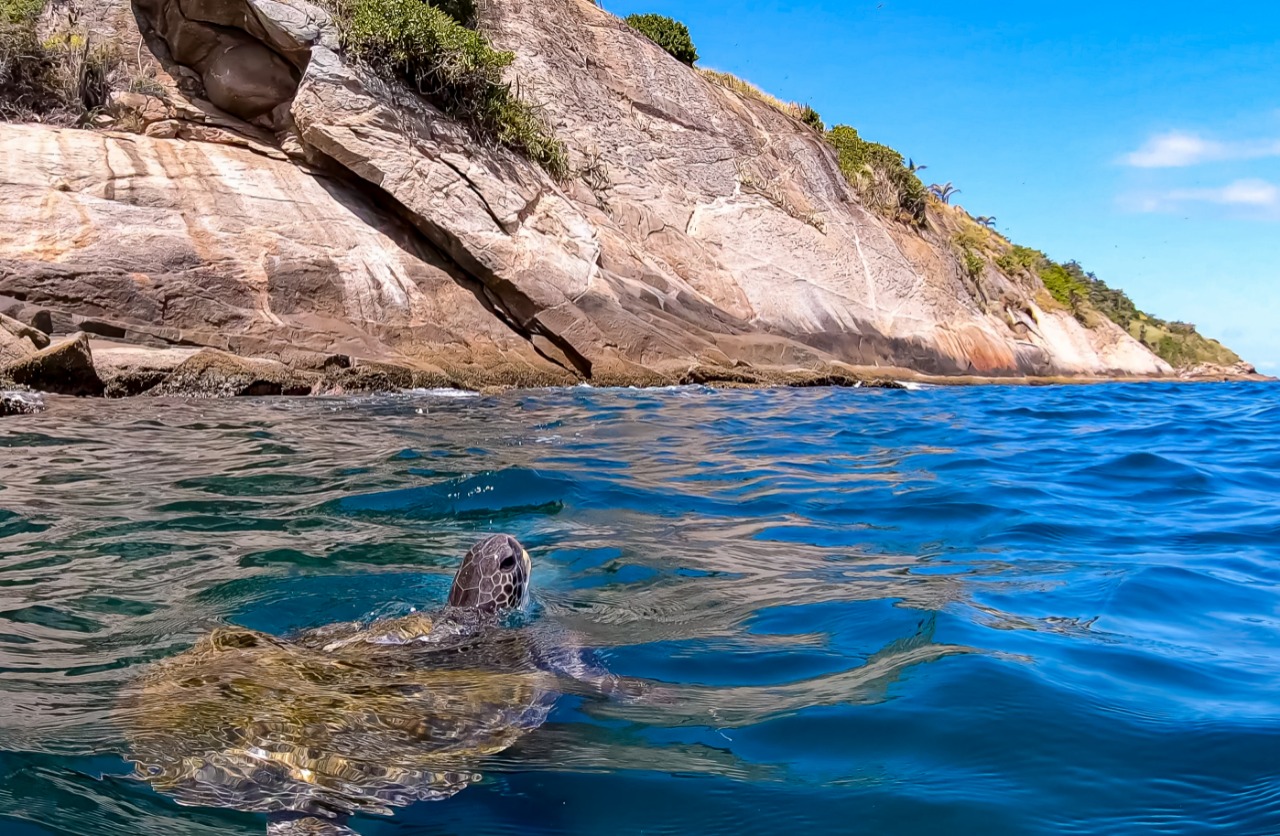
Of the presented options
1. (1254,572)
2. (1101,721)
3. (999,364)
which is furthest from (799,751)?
(999,364)

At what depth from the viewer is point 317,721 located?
8.82 feet

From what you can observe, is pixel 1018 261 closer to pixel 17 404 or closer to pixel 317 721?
pixel 17 404

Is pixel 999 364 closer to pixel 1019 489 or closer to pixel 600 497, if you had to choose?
pixel 1019 489

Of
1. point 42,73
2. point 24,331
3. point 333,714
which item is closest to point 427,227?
point 42,73

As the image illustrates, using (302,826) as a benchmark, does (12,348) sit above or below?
above

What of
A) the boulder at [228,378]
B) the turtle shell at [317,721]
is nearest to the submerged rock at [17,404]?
the boulder at [228,378]

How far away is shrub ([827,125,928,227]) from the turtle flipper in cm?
2868

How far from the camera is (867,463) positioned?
27.8 ft

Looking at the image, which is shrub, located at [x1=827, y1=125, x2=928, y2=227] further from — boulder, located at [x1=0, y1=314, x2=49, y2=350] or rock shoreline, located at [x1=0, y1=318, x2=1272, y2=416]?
boulder, located at [x1=0, y1=314, x2=49, y2=350]

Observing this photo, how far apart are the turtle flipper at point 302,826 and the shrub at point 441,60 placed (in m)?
16.6

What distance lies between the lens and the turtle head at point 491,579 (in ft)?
13.5

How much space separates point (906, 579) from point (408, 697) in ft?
8.71

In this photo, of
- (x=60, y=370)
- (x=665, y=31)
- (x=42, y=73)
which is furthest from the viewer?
(x=665, y=31)

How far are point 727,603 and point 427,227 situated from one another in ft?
44.4
